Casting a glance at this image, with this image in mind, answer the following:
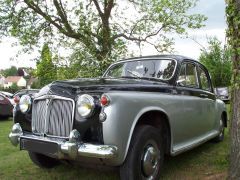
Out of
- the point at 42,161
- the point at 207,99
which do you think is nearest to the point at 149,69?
the point at 207,99

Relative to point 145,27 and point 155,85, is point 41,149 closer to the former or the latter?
point 155,85

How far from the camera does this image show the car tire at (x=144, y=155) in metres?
4.19

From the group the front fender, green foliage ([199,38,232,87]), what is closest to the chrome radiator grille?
the front fender

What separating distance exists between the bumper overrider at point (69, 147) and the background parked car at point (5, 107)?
11.2m

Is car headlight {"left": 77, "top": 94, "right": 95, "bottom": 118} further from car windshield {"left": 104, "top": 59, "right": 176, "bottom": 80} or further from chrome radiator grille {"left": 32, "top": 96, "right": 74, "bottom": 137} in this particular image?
car windshield {"left": 104, "top": 59, "right": 176, "bottom": 80}

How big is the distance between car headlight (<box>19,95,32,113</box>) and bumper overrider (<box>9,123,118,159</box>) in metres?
0.47

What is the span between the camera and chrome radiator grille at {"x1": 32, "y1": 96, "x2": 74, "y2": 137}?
166 inches

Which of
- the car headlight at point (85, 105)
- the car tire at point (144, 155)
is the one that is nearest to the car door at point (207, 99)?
the car tire at point (144, 155)

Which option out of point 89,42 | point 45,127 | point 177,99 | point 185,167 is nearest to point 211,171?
point 185,167

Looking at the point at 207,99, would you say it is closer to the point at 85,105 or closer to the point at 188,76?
the point at 188,76

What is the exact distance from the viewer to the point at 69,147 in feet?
12.8

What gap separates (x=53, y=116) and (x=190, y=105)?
91.0 inches

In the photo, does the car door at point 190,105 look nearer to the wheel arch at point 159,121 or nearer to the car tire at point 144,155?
the wheel arch at point 159,121

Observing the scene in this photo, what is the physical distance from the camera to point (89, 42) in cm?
1680
